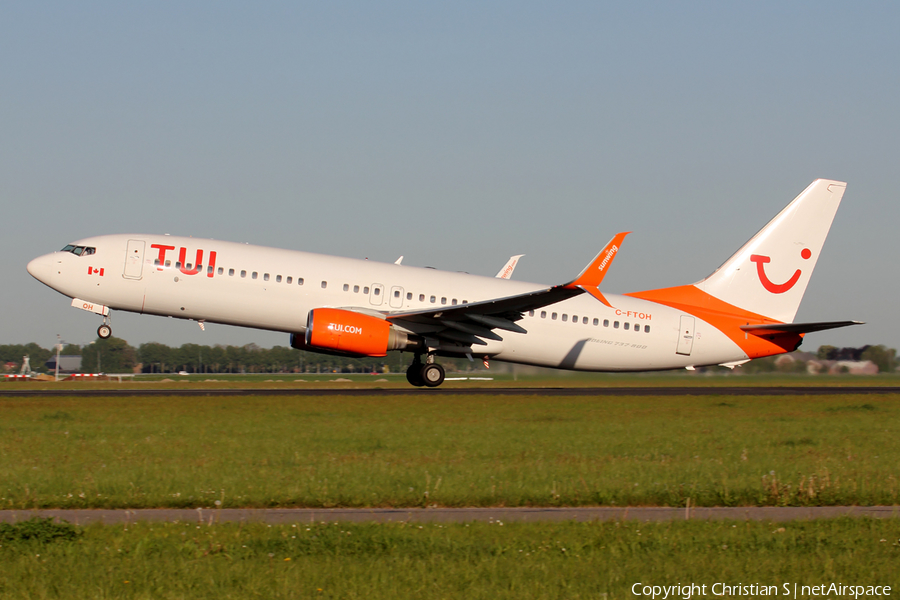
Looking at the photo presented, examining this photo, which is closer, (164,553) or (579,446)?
(164,553)

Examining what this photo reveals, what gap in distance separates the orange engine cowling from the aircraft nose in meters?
9.03

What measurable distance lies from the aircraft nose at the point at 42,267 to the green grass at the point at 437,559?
2293 cm

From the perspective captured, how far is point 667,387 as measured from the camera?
3559 cm

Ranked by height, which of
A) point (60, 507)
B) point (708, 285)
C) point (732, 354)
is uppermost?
point (708, 285)

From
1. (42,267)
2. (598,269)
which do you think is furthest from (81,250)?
(598,269)

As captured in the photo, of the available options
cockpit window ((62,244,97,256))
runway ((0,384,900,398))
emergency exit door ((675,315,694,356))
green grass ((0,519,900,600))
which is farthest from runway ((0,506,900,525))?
emergency exit door ((675,315,694,356))

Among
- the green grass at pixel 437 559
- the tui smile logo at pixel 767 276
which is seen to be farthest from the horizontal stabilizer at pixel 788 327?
the green grass at pixel 437 559

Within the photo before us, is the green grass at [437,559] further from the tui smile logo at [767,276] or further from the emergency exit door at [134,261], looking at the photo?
the tui smile logo at [767,276]

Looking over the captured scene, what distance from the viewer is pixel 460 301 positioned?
30766 mm

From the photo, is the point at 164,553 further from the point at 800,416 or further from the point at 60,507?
the point at 800,416

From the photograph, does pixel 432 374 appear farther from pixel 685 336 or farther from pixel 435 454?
pixel 435 454

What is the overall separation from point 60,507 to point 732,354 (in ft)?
91.7

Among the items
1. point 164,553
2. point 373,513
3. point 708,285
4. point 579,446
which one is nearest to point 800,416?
point 579,446

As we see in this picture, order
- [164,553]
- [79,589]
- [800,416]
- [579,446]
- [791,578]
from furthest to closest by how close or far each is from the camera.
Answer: [800,416] < [579,446] < [164,553] < [791,578] < [79,589]
